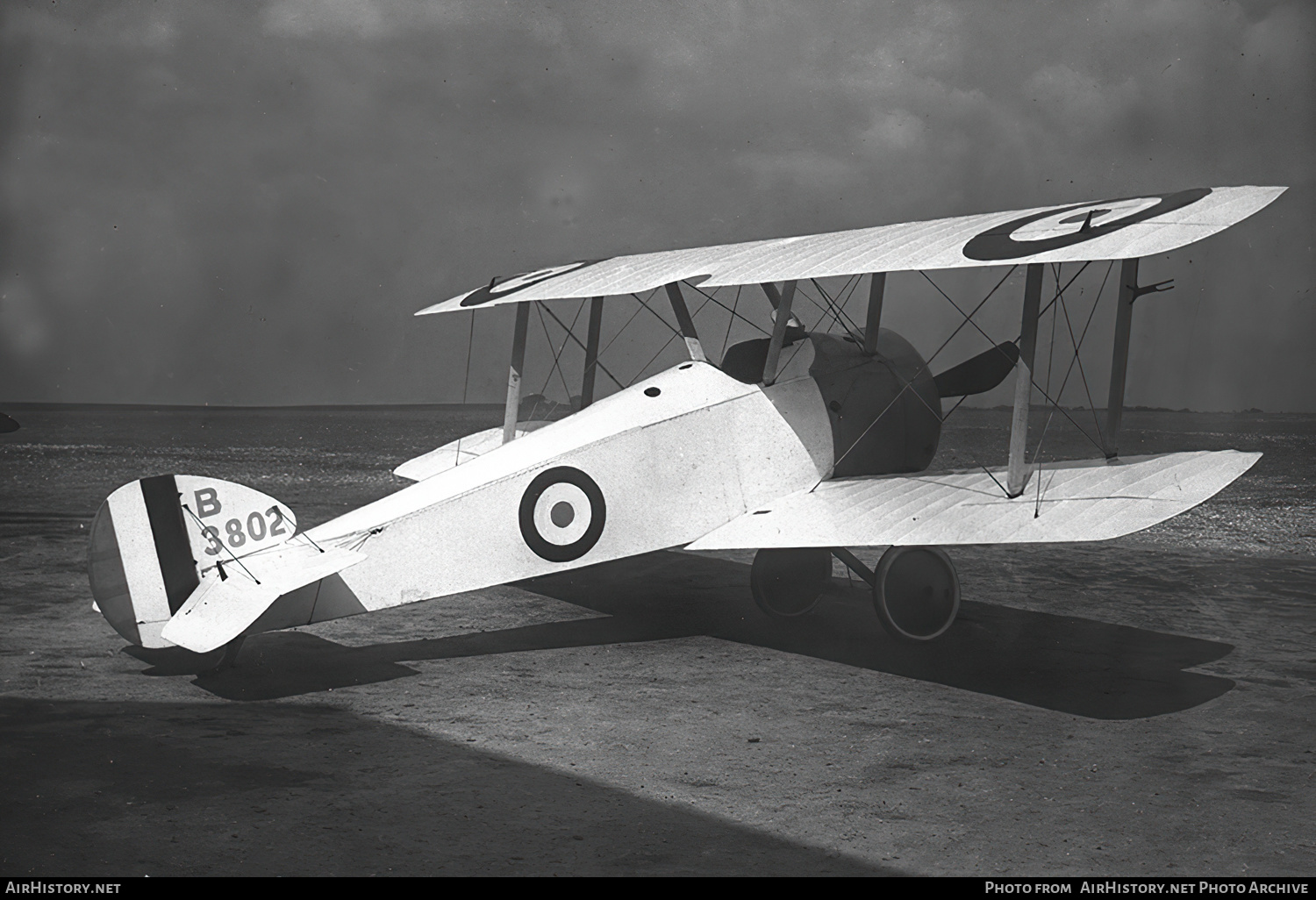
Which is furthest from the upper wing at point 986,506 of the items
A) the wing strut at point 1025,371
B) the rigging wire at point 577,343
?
the rigging wire at point 577,343

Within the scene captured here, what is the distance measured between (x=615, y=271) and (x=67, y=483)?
14190 millimetres

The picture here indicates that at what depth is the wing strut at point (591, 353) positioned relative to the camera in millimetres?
10102

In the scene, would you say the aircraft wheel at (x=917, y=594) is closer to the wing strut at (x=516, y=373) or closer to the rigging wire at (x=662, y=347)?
the rigging wire at (x=662, y=347)

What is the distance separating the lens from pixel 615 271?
9703mm

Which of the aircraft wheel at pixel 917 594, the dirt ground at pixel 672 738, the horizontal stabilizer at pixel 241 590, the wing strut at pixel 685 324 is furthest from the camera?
the wing strut at pixel 685 324

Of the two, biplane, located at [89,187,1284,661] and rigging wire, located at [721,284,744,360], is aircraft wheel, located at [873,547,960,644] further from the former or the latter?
rigging wire, located at [721,284,744,360]

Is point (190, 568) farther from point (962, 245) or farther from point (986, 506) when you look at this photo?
point (962, 245)

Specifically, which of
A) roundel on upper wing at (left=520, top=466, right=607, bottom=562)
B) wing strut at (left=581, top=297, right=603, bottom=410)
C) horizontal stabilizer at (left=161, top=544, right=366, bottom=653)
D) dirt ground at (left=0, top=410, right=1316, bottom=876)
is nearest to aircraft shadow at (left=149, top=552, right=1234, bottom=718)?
dirt ground at (left=0, top=410, right=1316, bottom=876)

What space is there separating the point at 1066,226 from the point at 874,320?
6.88ft

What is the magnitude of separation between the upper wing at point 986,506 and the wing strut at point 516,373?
8.86 ft

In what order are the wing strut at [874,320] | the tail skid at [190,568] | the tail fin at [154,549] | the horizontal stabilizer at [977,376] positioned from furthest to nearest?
the horizontal stabilizer at [977,376]
the wing strut at [874,320]
the tail fin at [154,549]
the tail skid at [190,568]

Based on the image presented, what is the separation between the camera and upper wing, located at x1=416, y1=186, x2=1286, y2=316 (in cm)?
620

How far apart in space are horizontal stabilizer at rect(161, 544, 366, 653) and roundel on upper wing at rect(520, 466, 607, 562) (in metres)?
1.10

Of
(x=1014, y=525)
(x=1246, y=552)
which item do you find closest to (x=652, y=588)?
(x=1014, y=525)
